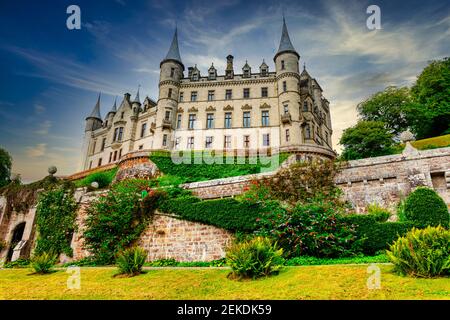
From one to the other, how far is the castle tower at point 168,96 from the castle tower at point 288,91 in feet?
45.9

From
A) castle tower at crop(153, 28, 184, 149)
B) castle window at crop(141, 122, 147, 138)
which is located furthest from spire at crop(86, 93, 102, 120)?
castle tower at crop(153, 28, 184, 149)

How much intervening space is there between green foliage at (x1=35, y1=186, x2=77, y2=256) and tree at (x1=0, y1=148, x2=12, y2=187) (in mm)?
23775

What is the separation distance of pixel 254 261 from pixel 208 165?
61.5 ft

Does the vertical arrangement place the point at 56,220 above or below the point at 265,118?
below

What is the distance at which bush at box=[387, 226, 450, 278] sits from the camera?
684cm

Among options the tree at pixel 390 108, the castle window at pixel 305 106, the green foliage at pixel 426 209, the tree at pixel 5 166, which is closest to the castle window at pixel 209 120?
the castle window at pixel 305 106

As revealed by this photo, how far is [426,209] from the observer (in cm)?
1077

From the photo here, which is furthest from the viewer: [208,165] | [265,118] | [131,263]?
[265,118]

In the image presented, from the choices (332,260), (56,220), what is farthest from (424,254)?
(56,220)

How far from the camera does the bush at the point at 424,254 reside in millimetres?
6840

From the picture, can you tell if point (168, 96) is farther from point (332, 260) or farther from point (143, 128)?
point (332, 260)

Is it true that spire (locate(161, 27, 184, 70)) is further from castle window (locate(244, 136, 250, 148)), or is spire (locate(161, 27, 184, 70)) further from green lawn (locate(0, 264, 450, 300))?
green lawn (locate(0, 264, 450, 300))
